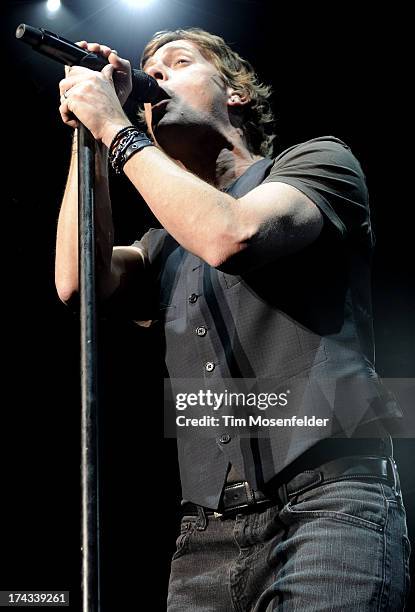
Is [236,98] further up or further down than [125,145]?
further up

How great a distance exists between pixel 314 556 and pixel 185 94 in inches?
46.4

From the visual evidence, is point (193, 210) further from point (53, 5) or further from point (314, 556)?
point (53, 5)

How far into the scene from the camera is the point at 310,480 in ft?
4.25

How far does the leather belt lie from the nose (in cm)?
108

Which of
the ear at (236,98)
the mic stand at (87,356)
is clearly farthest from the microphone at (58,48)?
the ear at (236,98)

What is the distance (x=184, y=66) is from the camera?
79.3 inches

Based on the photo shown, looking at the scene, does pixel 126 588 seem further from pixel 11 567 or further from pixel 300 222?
pixel 300 222

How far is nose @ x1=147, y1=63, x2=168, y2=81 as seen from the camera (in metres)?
1.96

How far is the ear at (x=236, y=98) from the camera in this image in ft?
6.91

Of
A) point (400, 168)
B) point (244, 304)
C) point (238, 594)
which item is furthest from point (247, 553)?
point (400, 168)

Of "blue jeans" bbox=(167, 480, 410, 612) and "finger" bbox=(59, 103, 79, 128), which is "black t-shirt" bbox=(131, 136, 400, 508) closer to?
"blue jeans" bbox=(167, 480, 410, 612)

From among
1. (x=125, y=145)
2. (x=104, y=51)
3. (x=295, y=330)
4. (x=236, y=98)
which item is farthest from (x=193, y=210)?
(x=236, y=98)

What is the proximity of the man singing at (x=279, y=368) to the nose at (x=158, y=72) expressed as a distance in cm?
38

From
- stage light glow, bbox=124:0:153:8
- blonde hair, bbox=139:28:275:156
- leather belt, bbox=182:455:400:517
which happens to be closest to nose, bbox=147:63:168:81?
blonde hair, bbox=139:28:275:156
